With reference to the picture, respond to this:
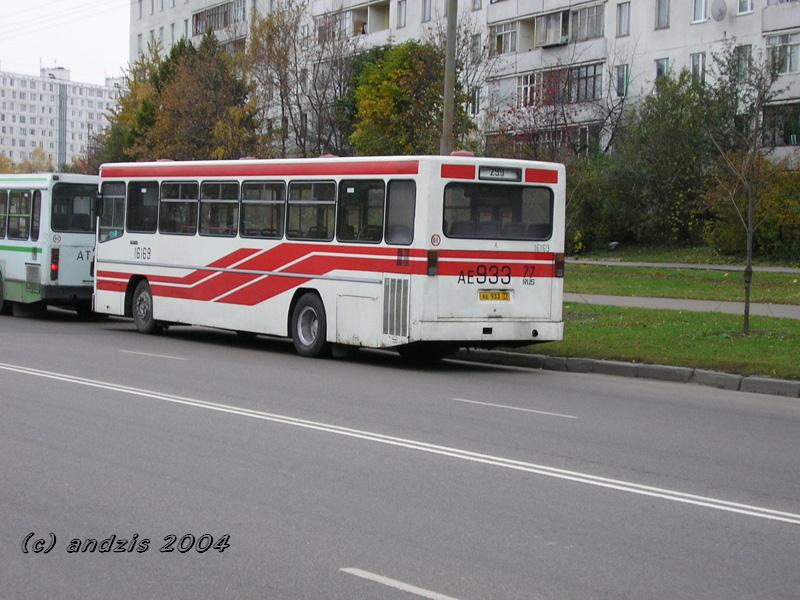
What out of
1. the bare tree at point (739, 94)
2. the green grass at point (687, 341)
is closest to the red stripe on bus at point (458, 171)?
the green grass at point (687, 341)

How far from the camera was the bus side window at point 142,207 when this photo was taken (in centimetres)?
2241

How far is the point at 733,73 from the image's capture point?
Result: 4875 centimetres

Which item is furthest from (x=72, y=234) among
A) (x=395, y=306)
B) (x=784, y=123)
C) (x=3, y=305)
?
(x=784, y=123)

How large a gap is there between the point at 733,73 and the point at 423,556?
4528cm

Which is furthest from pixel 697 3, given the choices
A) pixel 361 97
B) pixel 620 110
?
pixel 361 97

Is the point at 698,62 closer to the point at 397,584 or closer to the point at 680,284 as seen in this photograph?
the point at 680,284

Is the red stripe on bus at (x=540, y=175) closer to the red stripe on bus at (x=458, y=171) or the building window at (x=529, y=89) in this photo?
the red stripe on bus at (x=458, y=171)

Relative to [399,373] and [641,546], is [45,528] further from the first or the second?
[399,373]

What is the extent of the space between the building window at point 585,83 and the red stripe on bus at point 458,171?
40028 millimetres

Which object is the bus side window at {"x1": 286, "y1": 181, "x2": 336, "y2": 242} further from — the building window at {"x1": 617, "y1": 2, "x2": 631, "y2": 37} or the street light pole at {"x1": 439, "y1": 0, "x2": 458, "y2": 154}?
the building window at {"x1": 617, "y1": 2, "x2": 631, "y2": 37}

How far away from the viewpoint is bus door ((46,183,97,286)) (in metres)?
25.1

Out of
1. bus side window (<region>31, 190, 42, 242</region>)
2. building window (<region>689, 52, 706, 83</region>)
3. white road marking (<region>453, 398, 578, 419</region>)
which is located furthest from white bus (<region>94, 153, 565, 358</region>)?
building window (<region>689, 52, 706, 83</region>)

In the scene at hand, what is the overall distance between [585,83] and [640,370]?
42420 millimetres

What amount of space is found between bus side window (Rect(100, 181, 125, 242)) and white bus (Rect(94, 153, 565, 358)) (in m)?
2.47
